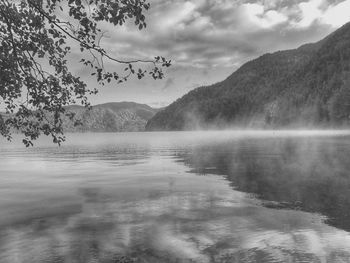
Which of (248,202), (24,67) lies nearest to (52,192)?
(248,202)

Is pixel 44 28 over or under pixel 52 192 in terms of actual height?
over

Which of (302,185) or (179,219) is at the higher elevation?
(302,185)

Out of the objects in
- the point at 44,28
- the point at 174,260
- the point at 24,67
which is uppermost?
the point at 44,28

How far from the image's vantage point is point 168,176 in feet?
108

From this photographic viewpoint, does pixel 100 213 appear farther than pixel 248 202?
No

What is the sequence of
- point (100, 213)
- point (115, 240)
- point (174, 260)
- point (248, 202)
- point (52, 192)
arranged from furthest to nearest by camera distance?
1. point (52, 192)
2. point (248, 202)
3. point (100, 213)
4. point (115, 240)
5. point (174, 260)

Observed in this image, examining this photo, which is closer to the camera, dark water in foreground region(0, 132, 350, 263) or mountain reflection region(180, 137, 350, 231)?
dark water in foreground region(0, 132, 350, 263)

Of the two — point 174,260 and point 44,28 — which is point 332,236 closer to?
point 174,260

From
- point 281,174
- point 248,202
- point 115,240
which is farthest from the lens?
point 281,174

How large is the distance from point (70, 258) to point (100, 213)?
21.9 ft

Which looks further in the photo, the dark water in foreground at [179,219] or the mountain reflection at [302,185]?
the mountain reflection at [302,185]

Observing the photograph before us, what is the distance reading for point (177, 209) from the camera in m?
19.5

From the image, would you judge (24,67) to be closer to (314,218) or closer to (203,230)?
(203,230)

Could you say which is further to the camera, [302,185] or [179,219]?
[302,185]
